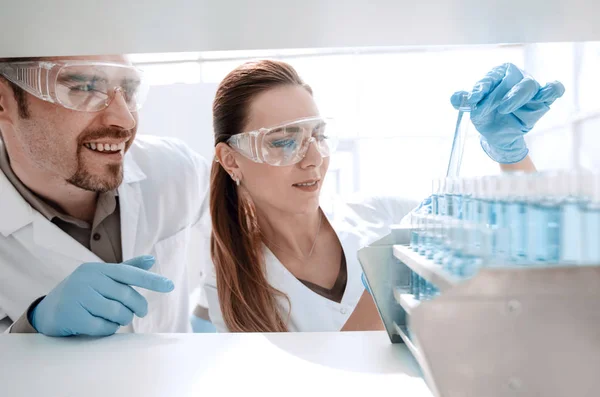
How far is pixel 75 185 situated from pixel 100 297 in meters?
0.63

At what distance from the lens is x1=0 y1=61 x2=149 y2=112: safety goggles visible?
1088mm

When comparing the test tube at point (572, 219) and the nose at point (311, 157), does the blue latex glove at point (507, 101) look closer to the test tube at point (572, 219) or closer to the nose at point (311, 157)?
the nose at point (311, 157)

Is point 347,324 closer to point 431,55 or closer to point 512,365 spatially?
point 512,365

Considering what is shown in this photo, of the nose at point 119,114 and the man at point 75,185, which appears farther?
the nose at point 119,114

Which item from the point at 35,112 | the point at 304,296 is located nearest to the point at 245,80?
the point at 35,112

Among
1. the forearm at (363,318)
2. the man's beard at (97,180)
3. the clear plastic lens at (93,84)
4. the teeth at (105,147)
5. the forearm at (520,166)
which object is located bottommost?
the forearm at (363,318)

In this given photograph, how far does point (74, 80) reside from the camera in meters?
1.12

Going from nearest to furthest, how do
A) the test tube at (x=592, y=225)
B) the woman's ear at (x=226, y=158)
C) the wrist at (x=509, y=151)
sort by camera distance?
the test tube at (x=592, y=225) < the wrist at (x=509, y=151) < the woman's ear at (x=226, y=158)

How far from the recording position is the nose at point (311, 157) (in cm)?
156

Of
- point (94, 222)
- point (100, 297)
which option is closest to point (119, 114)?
point (94, 222)

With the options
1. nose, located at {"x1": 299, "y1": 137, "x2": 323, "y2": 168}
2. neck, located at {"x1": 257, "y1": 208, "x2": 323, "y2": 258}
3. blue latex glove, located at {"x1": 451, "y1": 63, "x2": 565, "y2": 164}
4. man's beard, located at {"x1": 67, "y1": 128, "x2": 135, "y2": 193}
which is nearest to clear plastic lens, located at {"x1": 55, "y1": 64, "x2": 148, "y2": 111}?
man's beard, located at {"x1": 67, "y1": 128, "x2": 135, "y2": 193}

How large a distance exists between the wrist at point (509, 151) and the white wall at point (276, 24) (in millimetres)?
751

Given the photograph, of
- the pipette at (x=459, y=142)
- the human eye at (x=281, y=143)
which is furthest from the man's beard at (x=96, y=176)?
the pipette at (x=459, y=142)

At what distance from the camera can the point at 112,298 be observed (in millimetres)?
882
